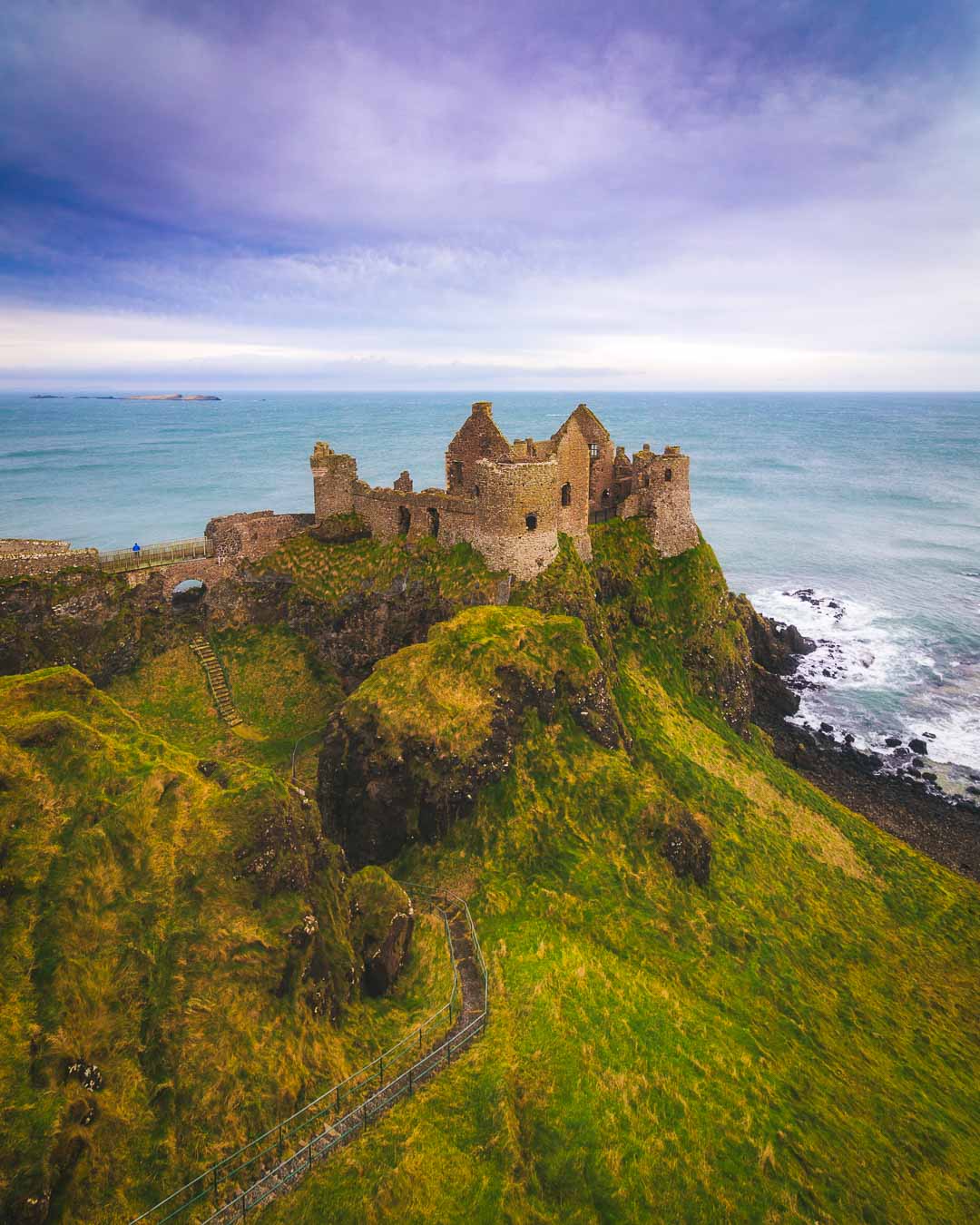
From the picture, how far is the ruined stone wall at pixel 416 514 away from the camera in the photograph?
112ft

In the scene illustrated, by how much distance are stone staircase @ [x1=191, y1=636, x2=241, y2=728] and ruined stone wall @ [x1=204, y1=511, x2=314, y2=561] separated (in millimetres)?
5407

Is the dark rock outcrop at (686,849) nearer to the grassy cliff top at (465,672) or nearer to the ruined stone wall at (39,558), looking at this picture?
the grassy cliff top at (465,672)

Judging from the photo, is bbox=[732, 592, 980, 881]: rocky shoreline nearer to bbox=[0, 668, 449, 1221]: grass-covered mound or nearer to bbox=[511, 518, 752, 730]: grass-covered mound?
bbox=[511, 518, 752, 730]: grass-covered mound

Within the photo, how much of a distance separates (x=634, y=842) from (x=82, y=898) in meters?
19.1

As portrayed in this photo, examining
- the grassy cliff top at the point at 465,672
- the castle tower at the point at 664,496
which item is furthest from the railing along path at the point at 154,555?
the castle tower at the point at 664,496

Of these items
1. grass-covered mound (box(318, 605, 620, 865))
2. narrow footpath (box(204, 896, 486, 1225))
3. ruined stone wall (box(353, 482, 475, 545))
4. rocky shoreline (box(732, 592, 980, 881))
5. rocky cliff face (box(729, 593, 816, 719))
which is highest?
ruined stone wall (box(353, 482, 475, 545))

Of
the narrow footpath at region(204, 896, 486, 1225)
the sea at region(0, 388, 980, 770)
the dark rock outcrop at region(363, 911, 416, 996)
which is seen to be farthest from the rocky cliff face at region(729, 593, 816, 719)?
the dark rock outcrop at region(363, 911, 416, 996)

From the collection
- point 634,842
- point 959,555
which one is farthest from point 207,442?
point 634,842

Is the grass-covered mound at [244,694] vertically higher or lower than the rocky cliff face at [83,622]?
lower

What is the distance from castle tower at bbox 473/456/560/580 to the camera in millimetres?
31781

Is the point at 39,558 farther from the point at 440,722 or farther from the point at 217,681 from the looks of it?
the point at 440,722

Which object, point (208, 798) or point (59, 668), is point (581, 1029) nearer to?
point (208, 798)

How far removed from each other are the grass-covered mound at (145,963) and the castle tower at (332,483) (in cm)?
2407

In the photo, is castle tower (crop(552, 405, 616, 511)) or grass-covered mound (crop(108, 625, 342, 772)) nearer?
grass-covered mound (crop(108, 625, 342, 772))
